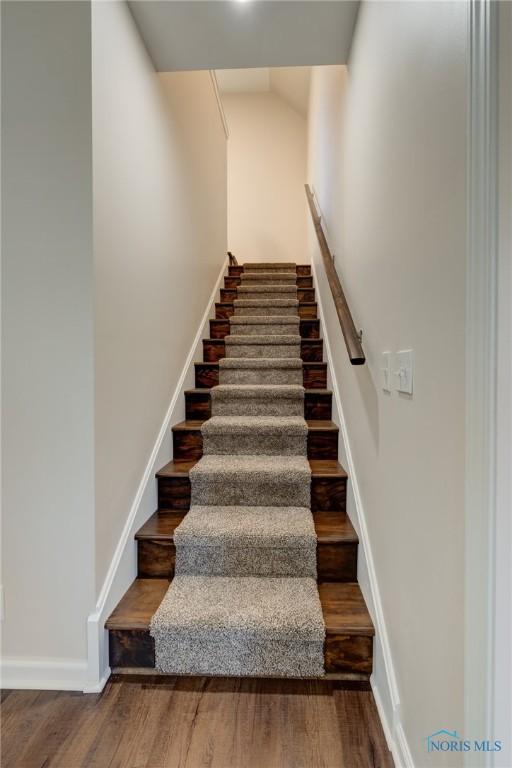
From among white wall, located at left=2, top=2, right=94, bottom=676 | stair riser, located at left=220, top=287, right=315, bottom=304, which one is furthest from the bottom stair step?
stair riser, located at left=220, top=287, right=315, bottom=304

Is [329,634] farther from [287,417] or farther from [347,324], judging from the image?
[287,417]

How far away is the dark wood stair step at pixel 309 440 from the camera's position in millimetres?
2139

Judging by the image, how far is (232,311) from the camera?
3582 mm

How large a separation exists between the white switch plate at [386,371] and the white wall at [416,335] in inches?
1.2

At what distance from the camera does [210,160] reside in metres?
3.41

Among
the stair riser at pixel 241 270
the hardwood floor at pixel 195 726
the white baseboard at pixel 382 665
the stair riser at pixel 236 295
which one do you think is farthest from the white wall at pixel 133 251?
the stair riser at pixel 241 270

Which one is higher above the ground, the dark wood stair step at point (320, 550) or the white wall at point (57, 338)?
the white wall at point (57, 338)

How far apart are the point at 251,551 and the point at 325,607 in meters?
0.34

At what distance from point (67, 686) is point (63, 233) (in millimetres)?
1560

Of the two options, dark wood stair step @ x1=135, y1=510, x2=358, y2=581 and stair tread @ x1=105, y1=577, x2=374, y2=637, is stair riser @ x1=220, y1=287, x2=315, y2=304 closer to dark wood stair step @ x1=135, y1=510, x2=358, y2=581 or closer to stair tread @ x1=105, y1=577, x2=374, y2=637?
dark wood stair step @ x1=135, y1=510, x2=358, y2=581

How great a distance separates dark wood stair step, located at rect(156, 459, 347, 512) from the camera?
6.10ft

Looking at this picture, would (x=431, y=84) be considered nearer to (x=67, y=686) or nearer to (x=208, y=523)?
(x=208, y=523)

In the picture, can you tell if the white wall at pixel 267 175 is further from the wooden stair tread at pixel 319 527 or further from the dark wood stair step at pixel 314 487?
the wooden stair tread at pixel 319 527

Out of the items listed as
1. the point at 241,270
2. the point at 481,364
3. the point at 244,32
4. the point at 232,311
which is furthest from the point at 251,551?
the point at 241,270
